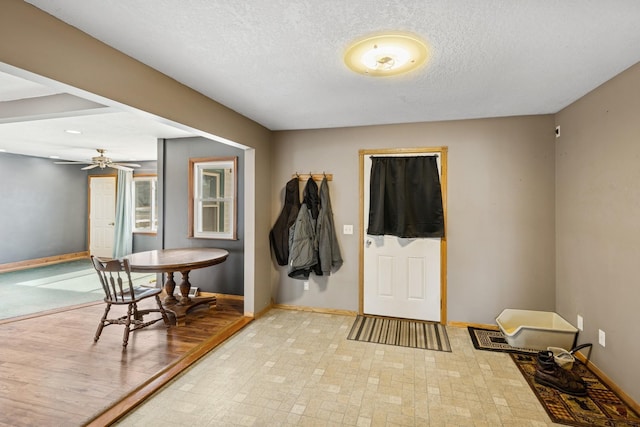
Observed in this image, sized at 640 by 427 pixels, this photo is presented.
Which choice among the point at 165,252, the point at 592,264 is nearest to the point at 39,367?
the point at 165,252

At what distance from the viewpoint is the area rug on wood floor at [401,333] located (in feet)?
9.59

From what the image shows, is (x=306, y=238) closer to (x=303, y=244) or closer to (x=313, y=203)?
(x=303, y=244)

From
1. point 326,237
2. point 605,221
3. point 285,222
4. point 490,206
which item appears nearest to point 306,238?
point 326,237

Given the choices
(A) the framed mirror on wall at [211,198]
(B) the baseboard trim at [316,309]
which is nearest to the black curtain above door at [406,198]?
(B) the baseboard trim at [316,309]

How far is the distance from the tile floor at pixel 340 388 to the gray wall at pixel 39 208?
6.03 meters

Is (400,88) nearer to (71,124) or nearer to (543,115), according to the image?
(543,115)

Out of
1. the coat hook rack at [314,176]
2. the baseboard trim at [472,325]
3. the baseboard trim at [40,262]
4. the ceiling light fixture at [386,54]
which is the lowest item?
the baseboard trim at [472,325]

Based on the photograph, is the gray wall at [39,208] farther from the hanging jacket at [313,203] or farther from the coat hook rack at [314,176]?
the hanging jacket at [313,203]

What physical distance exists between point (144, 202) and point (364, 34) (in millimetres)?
6645

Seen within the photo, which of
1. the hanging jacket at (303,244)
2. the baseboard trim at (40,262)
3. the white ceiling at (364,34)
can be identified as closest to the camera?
the white ceiling at (364,34)

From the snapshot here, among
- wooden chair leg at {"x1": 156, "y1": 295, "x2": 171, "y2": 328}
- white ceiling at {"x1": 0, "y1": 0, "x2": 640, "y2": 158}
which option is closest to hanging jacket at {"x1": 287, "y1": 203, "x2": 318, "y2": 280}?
white ceiling at {"x1": 0, "y1": 0, "x2": 640, "y2": 158}

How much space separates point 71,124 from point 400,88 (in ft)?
13.2

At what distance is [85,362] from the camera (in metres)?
2.48

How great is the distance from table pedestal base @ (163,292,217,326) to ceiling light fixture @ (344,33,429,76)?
311cm
